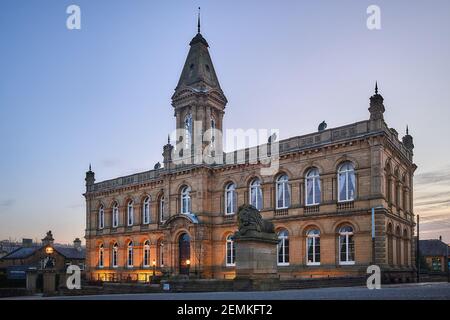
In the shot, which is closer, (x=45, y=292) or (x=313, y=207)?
(x=45, y=292)

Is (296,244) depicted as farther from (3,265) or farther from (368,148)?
(3,265)

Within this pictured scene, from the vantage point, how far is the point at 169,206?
4094cm

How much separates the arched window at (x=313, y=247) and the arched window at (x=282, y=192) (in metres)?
2.79

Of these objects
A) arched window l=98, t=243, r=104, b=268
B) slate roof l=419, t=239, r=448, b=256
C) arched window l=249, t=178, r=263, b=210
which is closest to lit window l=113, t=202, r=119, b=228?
arched window l=98, t=243, r=104, b=268

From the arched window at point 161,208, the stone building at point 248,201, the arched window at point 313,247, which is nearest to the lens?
the stone building at point 248,201

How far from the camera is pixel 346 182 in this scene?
31.1 m

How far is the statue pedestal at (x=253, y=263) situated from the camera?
60.2 feet

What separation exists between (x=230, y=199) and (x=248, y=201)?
2.06m

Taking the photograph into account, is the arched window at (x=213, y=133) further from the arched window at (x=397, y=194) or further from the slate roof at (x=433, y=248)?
the slate roof at (x=433, y=248)

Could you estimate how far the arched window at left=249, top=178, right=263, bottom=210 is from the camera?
35844 millimetres

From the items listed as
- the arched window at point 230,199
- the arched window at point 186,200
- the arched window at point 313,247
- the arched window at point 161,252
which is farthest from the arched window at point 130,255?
the arched window at point 313,247
